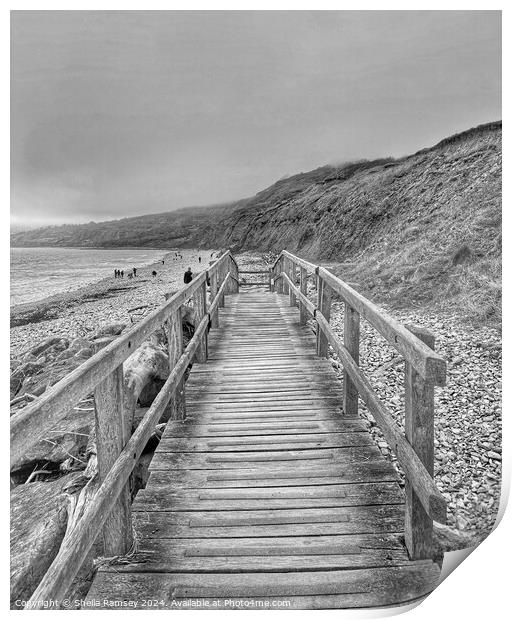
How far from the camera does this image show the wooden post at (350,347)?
3727 mm

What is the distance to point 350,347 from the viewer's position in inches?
148

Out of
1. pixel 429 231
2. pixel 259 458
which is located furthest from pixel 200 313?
pixel 429 231

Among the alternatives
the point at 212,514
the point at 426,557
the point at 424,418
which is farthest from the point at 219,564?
the point at 424,418

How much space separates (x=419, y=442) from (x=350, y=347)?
161 cm

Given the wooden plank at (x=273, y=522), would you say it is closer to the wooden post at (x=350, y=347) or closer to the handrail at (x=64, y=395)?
the handrail at (x=64, y=395)

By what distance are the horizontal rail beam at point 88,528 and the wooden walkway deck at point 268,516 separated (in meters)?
0.51

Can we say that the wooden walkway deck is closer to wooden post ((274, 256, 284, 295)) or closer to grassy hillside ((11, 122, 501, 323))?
grassy hillside ((11, 122, 501, 323))

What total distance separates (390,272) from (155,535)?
10.8m

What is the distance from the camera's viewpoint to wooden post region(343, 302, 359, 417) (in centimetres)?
373

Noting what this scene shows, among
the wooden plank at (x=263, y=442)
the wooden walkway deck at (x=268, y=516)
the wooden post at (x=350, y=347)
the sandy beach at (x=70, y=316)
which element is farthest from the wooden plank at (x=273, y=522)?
the sandy beach at (x=70, y=316)

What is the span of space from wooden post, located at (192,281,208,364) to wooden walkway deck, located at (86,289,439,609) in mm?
1199

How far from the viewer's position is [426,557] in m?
2.28

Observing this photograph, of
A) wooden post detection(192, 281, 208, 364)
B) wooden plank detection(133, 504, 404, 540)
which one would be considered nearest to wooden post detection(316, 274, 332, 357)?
wooden post detection(192, 281, 208, 364)

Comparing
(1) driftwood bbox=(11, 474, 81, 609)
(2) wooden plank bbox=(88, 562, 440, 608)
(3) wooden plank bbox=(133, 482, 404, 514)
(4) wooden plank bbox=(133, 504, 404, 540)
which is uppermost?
(3) wooden plank bbox=(133, 482, 404, 514)
